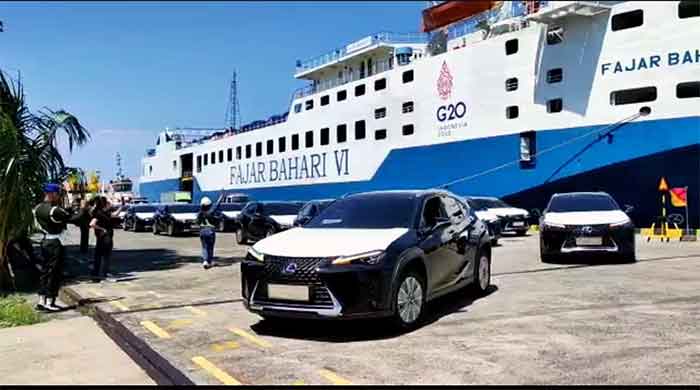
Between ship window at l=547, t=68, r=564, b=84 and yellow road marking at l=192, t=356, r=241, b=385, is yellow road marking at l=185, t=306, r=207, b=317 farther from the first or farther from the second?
ship window at l=547, t=68, r=564, b=84

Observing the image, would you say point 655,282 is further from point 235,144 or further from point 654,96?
point 235,144

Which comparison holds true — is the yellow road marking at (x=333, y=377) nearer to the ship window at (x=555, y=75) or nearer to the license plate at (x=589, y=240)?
the license plate at (x=589, y=240)

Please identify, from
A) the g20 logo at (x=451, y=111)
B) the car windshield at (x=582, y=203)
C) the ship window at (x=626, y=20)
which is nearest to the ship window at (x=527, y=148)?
the g20 logo at (x=451, y=111)

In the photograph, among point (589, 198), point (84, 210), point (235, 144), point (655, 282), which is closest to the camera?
point (655, 282)

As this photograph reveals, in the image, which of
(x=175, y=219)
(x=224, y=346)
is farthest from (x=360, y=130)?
(x=224, y=346)

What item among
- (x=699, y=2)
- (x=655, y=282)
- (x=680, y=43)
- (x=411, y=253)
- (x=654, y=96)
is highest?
(x=699, y=2)

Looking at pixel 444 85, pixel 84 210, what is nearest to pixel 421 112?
pixel 444 85

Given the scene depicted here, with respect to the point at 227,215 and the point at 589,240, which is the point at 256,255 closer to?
the point at 589,240

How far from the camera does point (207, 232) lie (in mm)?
12227

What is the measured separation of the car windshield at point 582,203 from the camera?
11.9 metres

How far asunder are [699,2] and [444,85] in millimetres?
8977

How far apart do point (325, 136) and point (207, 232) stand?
19.5 meters

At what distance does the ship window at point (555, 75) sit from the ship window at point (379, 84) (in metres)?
8.28

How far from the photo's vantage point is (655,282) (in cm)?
898
